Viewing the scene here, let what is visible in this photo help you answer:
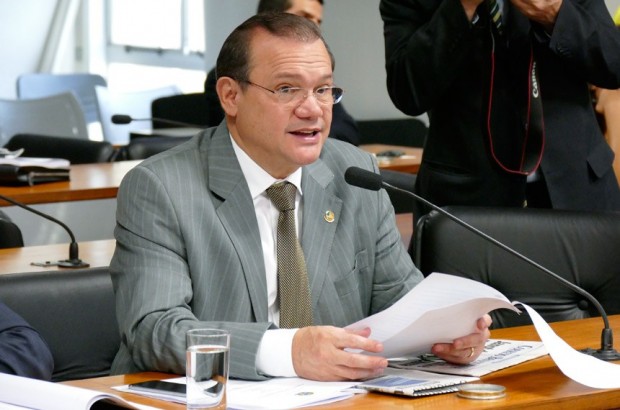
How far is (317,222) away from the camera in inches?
96.4

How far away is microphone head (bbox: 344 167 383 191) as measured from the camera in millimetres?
2246

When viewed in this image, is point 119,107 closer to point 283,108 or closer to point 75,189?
point 75,189

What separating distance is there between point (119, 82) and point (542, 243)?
9210 mm

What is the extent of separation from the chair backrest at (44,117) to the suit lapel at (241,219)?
16.9 ft

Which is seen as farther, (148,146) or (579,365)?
(148,146)

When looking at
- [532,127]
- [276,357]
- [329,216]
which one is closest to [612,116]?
[532,127]

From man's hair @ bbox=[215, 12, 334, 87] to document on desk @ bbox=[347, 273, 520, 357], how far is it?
66 centimetres

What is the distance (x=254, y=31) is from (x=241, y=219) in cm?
40

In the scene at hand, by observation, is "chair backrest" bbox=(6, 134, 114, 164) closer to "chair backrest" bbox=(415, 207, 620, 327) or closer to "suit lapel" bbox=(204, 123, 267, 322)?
"chair backrest" bbox=(415, 207, 620, 327)

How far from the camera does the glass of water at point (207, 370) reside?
166 cm

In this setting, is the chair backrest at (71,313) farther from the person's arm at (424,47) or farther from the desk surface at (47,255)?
the person's arm at (424,47)

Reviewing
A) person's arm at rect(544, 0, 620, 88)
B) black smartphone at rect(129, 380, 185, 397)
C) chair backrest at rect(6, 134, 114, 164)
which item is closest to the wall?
chair backrest at rect(6, 134, 114, 164)

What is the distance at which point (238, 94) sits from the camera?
246cm

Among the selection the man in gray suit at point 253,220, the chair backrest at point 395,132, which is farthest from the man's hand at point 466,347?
the chair backrest at point 395,132
